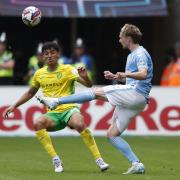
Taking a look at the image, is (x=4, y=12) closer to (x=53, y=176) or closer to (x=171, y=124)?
(x=171, y=124)

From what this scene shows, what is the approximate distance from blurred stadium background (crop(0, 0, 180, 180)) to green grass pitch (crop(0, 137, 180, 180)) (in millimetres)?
12

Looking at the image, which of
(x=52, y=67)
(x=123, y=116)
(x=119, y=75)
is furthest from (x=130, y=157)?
(x=52, y=67)

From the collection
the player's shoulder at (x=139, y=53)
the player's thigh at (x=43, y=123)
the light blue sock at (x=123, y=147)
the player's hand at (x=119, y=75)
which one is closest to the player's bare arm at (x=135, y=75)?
the player's hand at (x=119, y=75)

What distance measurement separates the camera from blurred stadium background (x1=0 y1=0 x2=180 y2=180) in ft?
45.7

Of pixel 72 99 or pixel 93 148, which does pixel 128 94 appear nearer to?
pixel 72 99

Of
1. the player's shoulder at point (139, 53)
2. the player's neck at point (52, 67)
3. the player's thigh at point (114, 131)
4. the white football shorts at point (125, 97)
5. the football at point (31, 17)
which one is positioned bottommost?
the player's thigh at point (114, 131)

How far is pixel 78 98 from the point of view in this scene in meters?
12.2

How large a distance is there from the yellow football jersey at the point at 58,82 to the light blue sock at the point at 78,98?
0.83 metres

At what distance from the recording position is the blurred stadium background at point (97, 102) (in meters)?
13.9

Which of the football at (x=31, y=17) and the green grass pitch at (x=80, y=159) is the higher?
the football at (x=31, y=17)

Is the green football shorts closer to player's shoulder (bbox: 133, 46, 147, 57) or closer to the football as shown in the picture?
player's shoulder (bbox: 133, 46, 147, 57)

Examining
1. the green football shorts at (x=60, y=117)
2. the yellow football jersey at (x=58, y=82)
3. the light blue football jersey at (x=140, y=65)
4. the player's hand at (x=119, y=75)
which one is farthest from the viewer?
the yellow football jersey at (x=58, y=82)

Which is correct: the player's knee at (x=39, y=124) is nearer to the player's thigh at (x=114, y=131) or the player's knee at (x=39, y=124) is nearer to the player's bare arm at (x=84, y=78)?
the player's bare arm at (x=84, y=78)

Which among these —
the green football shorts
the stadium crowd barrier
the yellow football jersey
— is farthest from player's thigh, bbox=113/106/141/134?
the stadium crowd barrier
